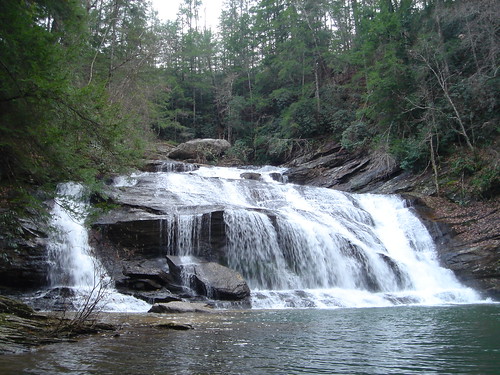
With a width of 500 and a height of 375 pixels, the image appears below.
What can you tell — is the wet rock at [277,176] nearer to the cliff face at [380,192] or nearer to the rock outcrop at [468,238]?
A: the cliff face at [380,192]

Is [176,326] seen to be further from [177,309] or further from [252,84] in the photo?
[252,84]

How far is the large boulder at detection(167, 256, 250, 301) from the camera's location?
11.1m

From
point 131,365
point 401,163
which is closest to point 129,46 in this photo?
point 401,163

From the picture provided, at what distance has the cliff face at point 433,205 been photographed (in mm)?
14422

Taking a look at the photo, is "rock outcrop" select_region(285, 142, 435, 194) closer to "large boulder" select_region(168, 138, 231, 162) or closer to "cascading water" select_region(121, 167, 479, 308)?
"cascading water" select_region(121, 167, 479, 308)

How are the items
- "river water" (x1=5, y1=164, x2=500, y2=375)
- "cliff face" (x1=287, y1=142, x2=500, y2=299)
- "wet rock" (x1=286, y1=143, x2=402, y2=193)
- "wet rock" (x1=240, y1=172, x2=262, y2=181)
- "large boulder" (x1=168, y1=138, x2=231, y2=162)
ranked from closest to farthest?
"river water" (x1=5, y1=164, x2=500, y2=375)
"cliff face" (x1=287, y1=142, x2=500, y2=299)
"wet rock" (x1=286, y1=143, x2=402, y2=193)
"wet rock" (x1=240, y1=172, x2=262, y2=181)
"large boulder" (x1=168, y1=138, x2=231, y2=162)

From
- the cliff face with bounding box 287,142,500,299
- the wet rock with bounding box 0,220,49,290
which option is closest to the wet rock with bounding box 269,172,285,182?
the cliff face with bounding box 287,142,500,299

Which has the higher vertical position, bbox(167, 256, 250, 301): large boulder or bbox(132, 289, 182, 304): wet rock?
bbox(167, 256, 250, 301): large boulder

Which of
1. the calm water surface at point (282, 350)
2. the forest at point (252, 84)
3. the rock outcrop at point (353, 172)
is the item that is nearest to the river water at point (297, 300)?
the calm water surface at point (282, 350)

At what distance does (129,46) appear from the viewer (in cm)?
2084

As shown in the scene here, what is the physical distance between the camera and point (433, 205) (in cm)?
1819

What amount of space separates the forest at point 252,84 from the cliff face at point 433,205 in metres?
1.04

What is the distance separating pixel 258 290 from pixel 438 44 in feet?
57.1

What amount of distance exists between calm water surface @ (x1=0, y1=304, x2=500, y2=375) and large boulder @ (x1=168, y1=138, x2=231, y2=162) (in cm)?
2288
